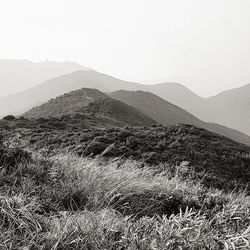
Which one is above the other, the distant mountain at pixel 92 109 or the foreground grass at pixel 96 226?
the foreground grass at pixel 96 226

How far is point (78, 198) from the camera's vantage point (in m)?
4.36

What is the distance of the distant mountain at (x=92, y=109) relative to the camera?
36938 mm

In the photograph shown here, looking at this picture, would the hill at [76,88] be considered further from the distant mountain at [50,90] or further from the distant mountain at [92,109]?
the distant mountain at [92,109]

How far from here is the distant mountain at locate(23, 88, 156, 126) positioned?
121ft

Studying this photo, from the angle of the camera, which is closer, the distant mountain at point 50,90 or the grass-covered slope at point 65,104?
the grass-covered slope at point 65,104

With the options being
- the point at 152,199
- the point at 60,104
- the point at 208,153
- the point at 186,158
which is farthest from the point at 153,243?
the point at 60,104

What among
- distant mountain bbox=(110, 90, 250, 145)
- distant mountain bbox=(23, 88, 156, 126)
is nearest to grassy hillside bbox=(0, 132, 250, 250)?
distant mountain bbox=(23, 88, 156, 126)

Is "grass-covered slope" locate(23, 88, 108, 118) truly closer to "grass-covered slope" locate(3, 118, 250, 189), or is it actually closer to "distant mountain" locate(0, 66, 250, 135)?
"grass-covered slope" locate(3, 118, 250, 189)

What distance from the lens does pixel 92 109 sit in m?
38.0

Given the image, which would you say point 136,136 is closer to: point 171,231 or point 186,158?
point 186,158

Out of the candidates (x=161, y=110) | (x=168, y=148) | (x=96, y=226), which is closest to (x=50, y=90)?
(x=161, y=110)

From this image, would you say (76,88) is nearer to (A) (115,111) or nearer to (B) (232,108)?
(B) (232,108)

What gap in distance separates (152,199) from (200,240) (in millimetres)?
2120

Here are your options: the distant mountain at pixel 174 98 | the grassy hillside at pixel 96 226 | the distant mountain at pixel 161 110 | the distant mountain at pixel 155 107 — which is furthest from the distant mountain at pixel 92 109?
the distant mountain at pixel 174 98
